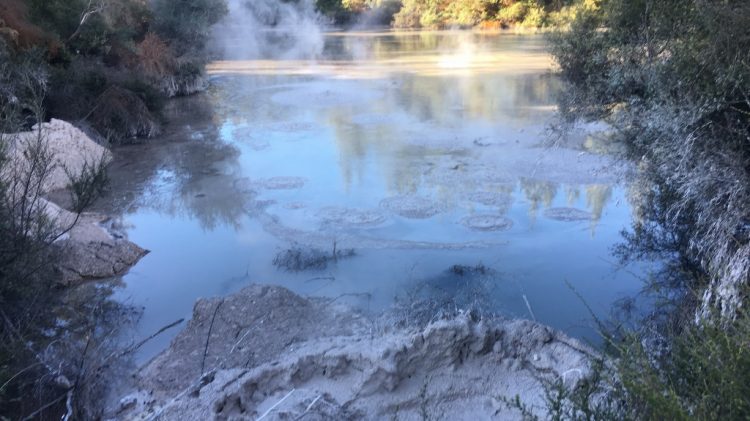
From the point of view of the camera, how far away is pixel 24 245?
4547mm

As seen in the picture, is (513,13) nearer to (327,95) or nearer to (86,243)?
(327,95)

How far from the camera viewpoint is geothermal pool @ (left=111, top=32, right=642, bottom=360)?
6191mm

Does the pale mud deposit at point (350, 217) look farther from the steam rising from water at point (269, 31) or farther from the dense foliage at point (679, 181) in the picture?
the steam rising from water at point (269, 31)

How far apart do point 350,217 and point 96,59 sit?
366 inches

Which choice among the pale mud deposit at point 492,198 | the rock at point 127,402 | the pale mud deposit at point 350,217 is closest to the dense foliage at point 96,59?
the pale mud deposit at point 350,217

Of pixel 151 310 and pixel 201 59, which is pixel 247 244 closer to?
pixel 151 310

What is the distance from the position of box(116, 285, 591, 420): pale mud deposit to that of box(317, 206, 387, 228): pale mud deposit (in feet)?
9.14

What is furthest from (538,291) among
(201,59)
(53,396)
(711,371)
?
(201,59)

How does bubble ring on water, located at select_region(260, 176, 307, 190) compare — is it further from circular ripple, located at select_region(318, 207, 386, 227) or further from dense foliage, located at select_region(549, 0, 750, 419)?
dense foliage, located at select_region(549, 0, 750, 419)

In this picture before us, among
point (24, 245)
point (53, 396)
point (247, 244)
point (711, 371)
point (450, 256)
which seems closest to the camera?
point (711, 371)

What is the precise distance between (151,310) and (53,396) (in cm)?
191

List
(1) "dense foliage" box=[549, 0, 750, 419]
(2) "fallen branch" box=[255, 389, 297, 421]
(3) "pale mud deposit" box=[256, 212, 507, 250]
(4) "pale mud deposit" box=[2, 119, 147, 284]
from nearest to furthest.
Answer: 1. (1) "dense foliage" box=[549, 0, 750, 419]
2. (2) "fallen branch" box=[255, 389, 297, 421]
3. (4) "pale mud deposit" box=[2, 119, 147, 284]
4. (3) "pale mud deposit" box=[256, 212, 507, 250]

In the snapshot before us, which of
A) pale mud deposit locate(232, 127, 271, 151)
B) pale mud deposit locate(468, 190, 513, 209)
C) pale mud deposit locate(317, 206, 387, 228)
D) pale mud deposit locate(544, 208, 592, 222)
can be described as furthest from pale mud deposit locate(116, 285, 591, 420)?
pale mud deposit locate(232, 127, 271, 151)

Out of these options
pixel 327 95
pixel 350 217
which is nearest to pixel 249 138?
pixel 327 95
